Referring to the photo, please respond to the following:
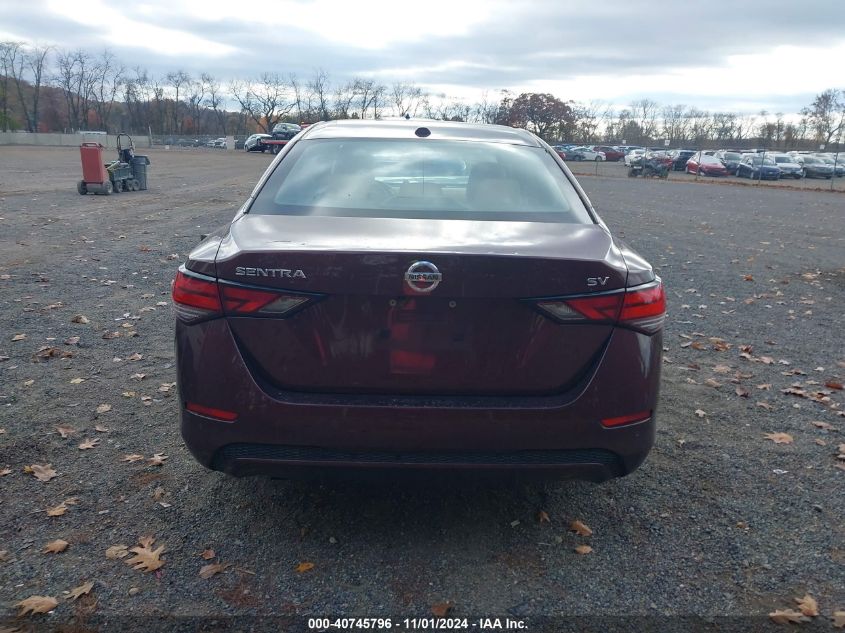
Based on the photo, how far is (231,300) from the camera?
2754mm

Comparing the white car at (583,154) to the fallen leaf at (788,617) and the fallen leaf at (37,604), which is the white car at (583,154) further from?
the fallen leaf at (37,604)

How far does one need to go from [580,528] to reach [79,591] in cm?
214

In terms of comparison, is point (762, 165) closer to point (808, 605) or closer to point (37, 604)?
point (808, 605)

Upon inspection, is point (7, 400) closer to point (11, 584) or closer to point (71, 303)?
point (11, 584)

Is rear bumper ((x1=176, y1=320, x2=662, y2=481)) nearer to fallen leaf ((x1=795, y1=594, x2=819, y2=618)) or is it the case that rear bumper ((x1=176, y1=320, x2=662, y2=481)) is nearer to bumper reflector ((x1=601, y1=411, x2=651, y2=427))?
bumper reflector ((x1=601, y1=411, x2=651, y2=427))

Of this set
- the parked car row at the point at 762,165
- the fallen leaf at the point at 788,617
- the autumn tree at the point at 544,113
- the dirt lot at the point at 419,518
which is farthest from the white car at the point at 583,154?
the fallen leaf at the point at 788,617

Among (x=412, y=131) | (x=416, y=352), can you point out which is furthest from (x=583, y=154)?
(x=416, y=352)

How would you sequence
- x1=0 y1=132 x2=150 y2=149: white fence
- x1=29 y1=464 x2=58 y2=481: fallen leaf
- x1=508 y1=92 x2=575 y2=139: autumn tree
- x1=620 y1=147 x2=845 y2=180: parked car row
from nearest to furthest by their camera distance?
x1=29 y1=464 x2=58 y2=481: fallen leaf, x1=620 y1=147 x2=845 y2=180: parked car row, x1=0 y1=132 x2=150 y2=149: white fence, x1=508 y1=92 x2=575 y2=139: autumn tree

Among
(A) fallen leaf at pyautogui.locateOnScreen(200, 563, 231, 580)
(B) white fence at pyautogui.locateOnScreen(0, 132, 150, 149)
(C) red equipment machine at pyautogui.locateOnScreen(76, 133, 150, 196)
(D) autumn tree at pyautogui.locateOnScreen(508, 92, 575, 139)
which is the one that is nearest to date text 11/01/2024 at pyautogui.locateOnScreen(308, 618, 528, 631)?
(A) fallen leaf at pyautogui.locateOnScreen(200, 563, 231, 580)

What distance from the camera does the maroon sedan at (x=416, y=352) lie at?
2.71 meters

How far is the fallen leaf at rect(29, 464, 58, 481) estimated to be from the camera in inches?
148

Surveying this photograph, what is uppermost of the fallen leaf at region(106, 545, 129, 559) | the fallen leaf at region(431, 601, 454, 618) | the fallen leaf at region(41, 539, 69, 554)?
the fallen leaf at region(41, 539, 69, 554)

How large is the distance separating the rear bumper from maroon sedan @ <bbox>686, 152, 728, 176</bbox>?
154 ft

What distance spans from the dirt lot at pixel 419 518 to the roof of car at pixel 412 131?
1.94m
